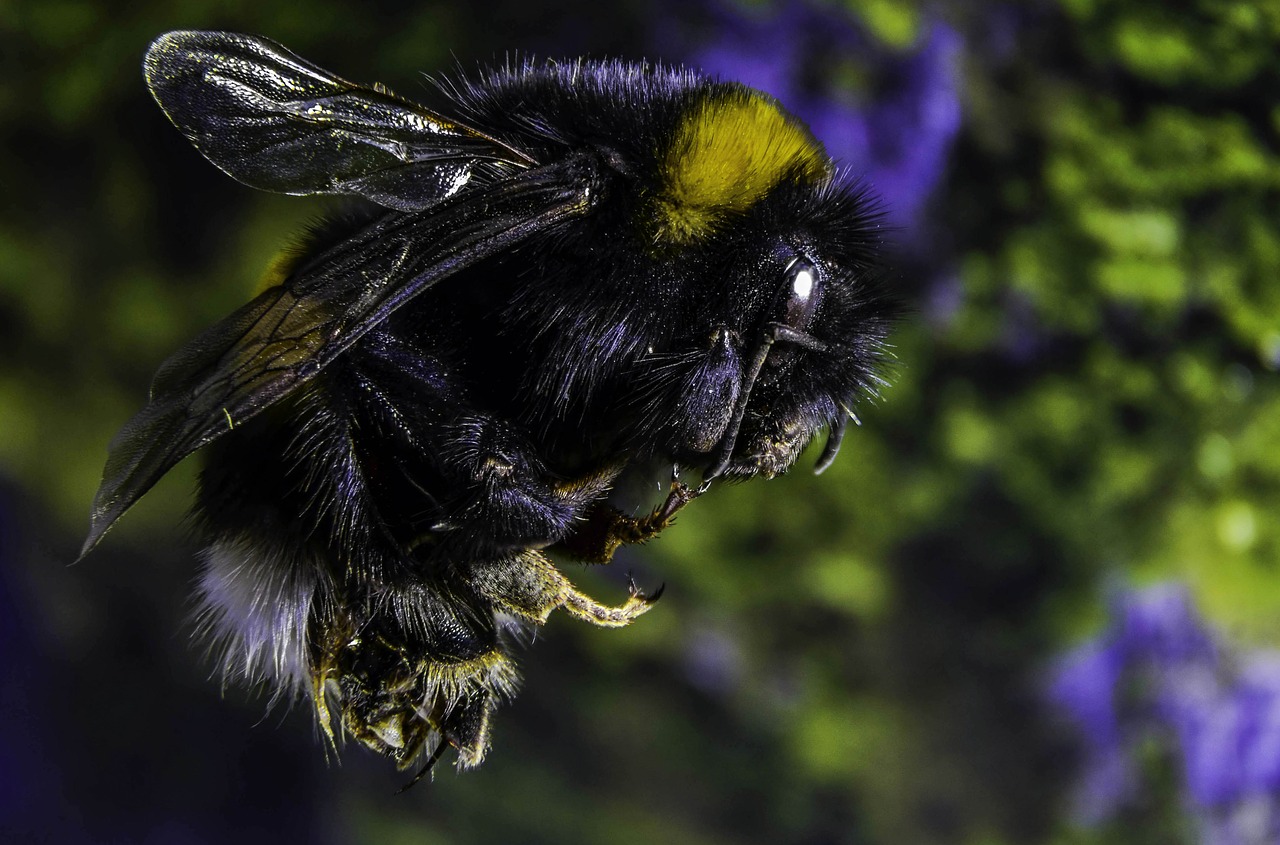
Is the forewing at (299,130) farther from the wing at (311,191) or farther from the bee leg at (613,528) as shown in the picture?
the bee leg at (613,528)

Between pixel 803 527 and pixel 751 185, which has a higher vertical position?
pixel 803 527

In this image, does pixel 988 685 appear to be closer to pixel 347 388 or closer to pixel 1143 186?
pixel 1143 186

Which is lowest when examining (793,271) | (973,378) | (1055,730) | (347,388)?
(347,388)

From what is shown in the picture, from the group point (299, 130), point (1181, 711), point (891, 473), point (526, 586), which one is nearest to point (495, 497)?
point (526, 586)

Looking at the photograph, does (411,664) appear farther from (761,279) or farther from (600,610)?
(761,279)

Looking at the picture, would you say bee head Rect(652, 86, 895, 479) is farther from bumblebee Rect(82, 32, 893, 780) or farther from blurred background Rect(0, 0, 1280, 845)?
blurred background Rect(0, 0, 1280, 845)

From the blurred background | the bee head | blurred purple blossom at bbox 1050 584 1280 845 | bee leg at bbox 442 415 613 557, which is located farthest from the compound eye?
blurred purple blossom at bbox 1050 584 1280 845

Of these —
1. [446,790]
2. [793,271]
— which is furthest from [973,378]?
[446,790]
